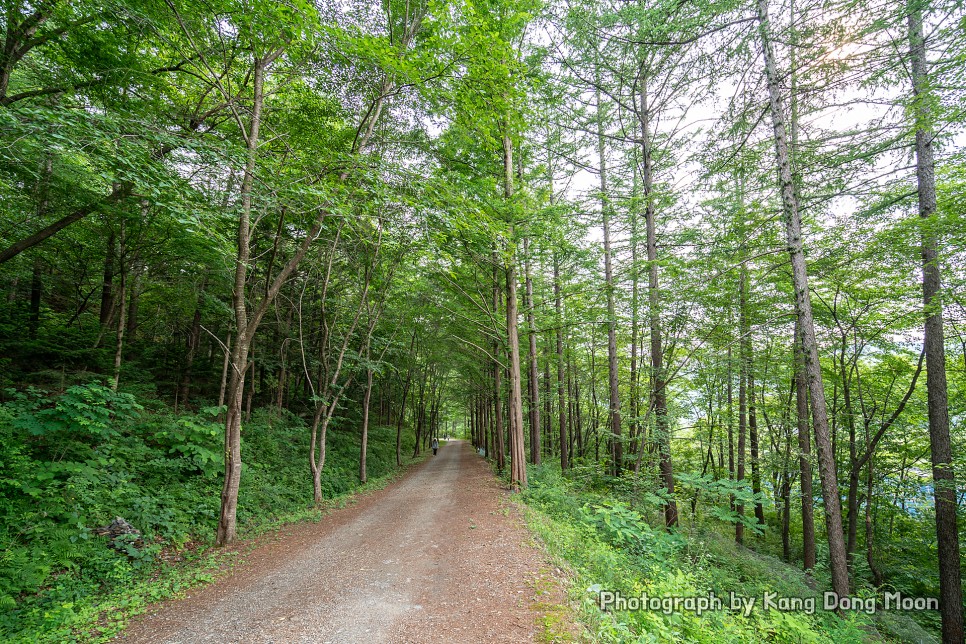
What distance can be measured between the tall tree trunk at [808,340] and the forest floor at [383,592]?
5.55m

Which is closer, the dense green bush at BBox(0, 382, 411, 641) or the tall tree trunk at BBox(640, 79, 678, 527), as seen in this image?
the dense green bush at BBox(0, 382, 411, 641)

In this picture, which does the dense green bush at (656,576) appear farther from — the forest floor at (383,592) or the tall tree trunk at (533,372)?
the tall tree trunk at (533,372)

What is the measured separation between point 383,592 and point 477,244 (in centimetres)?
822

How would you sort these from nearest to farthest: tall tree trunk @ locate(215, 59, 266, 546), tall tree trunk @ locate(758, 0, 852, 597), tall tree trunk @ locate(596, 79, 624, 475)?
tall tree trunk @ locate(758, 0, 852, 597) → tall tree trunk @ locate(215, 59, 266, 546) → tall tree trunk @ locate(596, 79, 624, 475)

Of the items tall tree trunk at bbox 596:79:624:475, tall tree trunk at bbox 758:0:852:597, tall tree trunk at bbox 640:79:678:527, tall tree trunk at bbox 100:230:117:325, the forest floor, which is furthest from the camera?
tall tree trunk at bbox 596:79:624:475

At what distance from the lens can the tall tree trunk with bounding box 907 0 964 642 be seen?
22.1 ft

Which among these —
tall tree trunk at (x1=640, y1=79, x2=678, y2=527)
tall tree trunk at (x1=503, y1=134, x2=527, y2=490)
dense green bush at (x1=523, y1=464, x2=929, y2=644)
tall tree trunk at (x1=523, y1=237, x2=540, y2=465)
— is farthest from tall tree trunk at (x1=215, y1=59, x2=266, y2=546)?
tall tree trunk at (x1=640, y1=79, x2=678, y2=527)

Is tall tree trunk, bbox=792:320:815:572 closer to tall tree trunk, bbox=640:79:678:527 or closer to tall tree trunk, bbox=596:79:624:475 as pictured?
tall tree trunk, bbox=640:79:678:527

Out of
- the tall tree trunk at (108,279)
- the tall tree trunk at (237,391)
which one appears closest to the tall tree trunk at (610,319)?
the tall tree trunk at (237,391)

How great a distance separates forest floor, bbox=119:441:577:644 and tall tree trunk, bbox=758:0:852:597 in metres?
5.55

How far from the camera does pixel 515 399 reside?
10.5m

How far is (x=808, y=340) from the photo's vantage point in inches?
267

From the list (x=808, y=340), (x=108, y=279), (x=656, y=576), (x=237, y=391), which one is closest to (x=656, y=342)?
(x=808, y=340)

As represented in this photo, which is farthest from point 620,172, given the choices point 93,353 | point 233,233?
point 93,353
